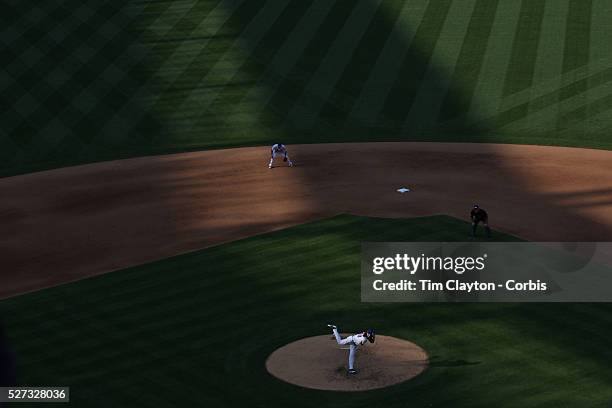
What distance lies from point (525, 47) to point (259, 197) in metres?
24.9

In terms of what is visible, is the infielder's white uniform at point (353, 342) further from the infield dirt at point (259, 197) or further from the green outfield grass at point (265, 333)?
the infield dirt at point (259, 197)

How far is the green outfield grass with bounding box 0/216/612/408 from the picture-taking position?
23.4 metres

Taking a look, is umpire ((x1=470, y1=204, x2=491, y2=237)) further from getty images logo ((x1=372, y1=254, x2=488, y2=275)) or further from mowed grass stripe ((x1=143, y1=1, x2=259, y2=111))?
mowed grass stripe ((x1=143, y1=1, x2=259, y2=111))

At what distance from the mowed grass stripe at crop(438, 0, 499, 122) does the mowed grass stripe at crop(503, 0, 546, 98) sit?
172 centimetres

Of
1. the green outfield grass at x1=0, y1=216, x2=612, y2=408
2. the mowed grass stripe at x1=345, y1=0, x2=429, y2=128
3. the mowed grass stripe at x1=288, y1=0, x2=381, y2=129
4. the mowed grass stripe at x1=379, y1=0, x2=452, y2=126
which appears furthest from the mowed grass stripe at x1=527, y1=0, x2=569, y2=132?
the green outfield grass at x1=0, y1=216, x2=612, y2=408

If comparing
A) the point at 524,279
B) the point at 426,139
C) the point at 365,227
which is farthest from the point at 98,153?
the point at 524,279

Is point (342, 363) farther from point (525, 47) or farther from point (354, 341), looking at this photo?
point (525, 47)

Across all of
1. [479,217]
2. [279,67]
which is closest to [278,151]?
[479,217]

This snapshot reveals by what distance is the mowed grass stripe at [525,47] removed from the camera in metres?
54.5

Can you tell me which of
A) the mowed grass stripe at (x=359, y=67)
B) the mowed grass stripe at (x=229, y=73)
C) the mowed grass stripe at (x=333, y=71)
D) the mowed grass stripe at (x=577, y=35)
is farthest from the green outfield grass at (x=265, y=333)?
the mowed grass stripe at (x=577, y=35)

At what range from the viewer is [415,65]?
57.3 meters

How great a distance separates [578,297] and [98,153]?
92.0 feet

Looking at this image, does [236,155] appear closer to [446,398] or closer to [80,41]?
[80,41]

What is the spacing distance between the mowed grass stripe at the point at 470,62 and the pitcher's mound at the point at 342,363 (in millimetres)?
27098
